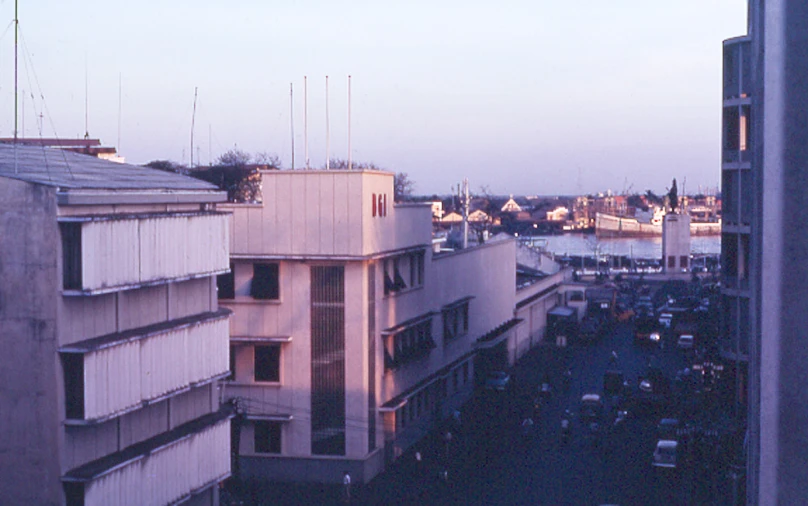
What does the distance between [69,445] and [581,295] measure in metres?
19.1

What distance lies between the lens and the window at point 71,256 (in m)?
5.41

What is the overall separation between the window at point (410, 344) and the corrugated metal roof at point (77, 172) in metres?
3.77

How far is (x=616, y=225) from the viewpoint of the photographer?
7131cm

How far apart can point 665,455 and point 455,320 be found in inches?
160

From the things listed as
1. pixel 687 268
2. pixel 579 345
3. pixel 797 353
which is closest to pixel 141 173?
pixel 797 353

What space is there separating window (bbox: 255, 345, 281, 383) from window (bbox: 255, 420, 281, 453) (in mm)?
452

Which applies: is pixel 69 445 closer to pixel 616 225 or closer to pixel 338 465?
pixel 338 465

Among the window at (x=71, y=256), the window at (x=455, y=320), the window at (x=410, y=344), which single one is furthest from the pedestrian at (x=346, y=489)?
the window at (x=71, y=256)

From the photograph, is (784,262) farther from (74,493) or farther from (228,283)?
(228,283)

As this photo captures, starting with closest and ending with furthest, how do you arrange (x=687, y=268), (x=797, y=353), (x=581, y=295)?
(x=797, y=353)
(x=581, y=295)
(x=687, y=268)

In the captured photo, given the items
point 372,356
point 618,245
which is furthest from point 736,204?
point 618,245

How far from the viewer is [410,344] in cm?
1106

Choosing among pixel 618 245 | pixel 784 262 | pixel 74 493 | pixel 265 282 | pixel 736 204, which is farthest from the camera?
pixel 618 245

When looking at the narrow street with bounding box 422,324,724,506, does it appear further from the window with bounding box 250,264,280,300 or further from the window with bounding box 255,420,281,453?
the window with bounding box 250,264,280,300
